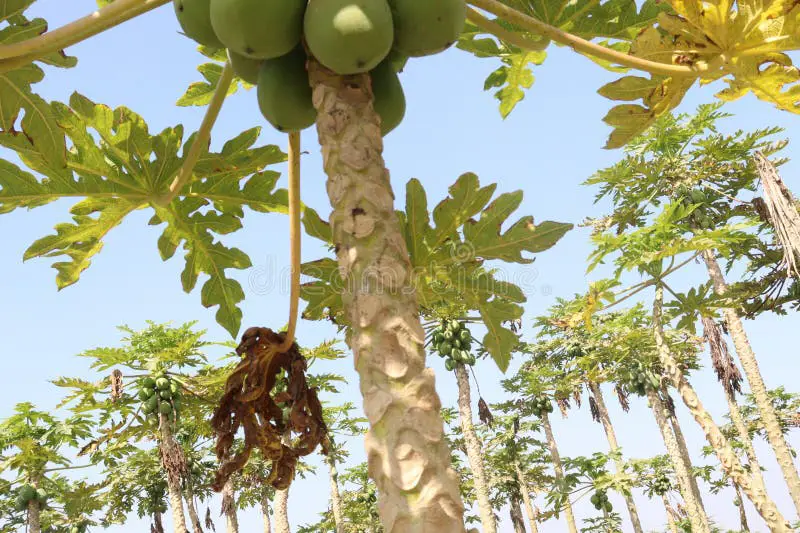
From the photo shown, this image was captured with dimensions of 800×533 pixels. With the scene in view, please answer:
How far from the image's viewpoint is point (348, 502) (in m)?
26.2

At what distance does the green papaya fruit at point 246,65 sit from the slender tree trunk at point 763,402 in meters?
17.2

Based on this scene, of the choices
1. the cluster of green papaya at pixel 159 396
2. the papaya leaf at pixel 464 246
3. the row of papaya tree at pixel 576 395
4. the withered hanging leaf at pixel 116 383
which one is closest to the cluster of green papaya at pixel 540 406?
the row of papaya tree at pixel 576 395

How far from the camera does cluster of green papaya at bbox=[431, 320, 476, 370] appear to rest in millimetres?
19062

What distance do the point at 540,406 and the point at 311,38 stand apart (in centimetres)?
2539

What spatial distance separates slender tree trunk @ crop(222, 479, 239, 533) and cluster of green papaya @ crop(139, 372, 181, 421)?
2.66 meters

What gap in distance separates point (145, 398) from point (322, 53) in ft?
46.8

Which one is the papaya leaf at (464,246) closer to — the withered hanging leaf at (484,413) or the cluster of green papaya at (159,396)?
the cluster of green papaya at (159,396)

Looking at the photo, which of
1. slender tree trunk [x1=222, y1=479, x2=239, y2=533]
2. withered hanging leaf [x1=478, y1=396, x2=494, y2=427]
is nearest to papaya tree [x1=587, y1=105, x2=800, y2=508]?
withered hanging leaf [x1=478, y1=396, x2=494, y2=427]

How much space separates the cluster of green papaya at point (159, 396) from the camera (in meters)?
14.0

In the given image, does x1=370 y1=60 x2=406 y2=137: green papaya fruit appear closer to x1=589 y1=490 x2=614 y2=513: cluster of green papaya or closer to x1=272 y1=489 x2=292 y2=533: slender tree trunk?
x1=272 y1=489 x2=292 y2=533: slender tree trunk

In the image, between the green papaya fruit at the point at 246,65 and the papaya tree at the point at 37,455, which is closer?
the green papaya fruit at the point at 246,65

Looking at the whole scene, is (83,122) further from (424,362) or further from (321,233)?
(424,362)

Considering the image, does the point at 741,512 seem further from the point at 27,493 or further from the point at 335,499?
the point at 27,493

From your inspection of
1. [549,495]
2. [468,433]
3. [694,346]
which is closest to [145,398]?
[468,433]
